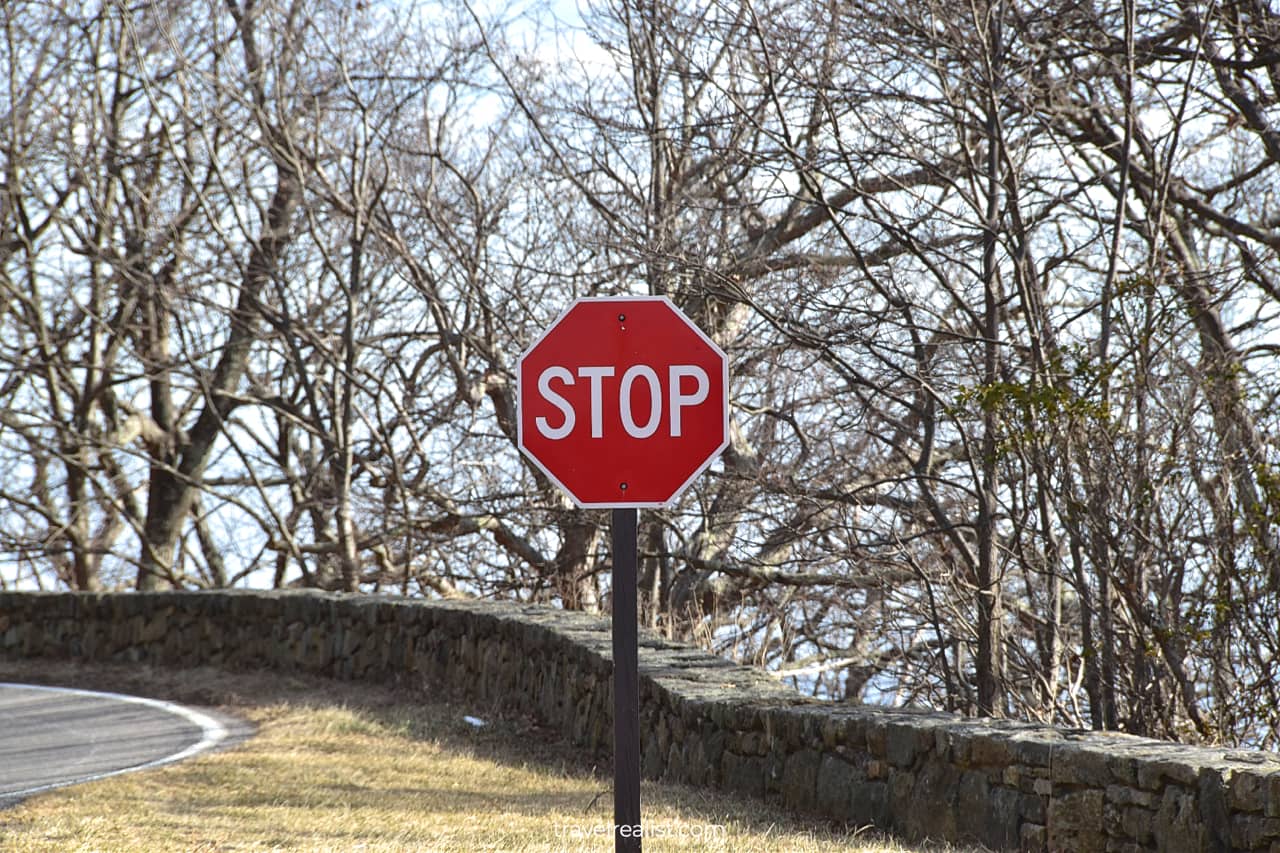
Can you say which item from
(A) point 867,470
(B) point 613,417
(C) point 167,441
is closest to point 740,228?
(A) point 867,470

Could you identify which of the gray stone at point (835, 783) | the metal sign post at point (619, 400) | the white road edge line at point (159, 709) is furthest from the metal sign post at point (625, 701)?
→ the white road edge line at point (159, 709)

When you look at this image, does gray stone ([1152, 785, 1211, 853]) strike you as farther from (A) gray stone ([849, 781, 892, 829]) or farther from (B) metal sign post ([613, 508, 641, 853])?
(B) metal sign post ([613, 508, 641, 853])

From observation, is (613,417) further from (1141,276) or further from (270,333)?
(270,333)

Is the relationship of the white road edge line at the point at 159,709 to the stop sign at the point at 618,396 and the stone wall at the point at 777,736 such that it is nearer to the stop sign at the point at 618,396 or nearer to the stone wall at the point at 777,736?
the stone wall at the point at 777,736

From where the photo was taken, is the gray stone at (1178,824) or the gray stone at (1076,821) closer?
the gray stone at (1178,824)

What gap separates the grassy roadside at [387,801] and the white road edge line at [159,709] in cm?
25

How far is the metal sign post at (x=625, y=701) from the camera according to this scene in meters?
3.95

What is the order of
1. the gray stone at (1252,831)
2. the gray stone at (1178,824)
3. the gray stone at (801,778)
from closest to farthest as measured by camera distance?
1. the gray stone at (1252,831)
2. the gray stone at (1178,824)
3. the gray stone at (801,778)

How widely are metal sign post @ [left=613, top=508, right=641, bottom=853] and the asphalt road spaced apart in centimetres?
453

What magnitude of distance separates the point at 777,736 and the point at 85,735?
213 inches

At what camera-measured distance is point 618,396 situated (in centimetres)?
419

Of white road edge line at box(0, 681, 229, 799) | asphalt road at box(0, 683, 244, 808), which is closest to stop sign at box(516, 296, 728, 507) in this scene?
asphalt road at box(0, 683, 244, 808)

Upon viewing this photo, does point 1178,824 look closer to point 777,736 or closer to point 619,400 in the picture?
point 777,736

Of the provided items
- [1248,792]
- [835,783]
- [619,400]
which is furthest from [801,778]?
[619,400]
